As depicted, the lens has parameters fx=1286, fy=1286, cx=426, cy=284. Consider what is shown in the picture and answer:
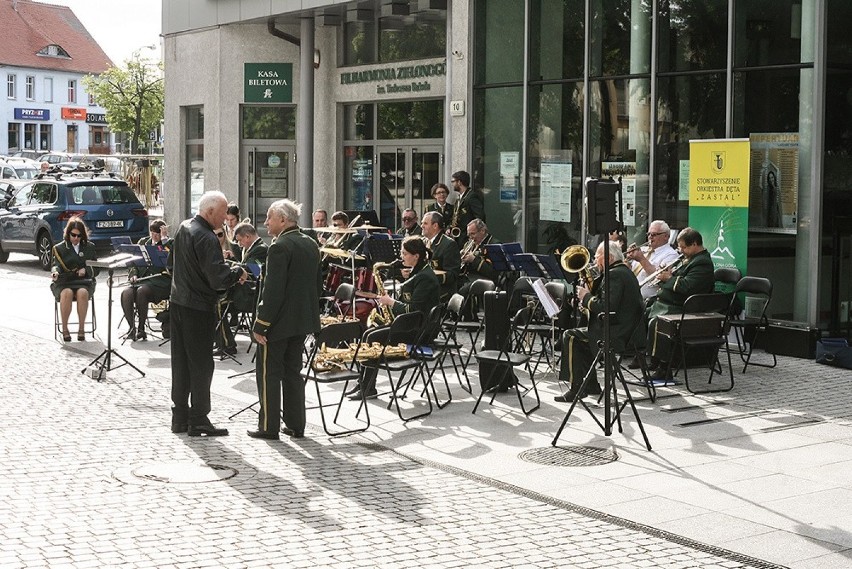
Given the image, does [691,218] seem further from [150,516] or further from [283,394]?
[150,516]

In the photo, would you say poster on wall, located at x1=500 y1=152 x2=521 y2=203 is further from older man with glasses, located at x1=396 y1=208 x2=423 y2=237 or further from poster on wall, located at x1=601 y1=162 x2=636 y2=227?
poster on wall, located at x1=601 y1=162 x2=636 y2=227

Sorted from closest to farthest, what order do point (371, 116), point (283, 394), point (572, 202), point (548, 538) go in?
point (548, 538)
point (283, 394)
point (572, 202)
point (371, 116)

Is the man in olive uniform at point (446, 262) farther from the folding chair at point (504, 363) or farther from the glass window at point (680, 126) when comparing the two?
the glass window at point (680, 126)

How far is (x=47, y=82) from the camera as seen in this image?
96.1 meters

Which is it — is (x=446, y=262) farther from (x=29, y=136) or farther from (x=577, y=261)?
(x=29, y=136)

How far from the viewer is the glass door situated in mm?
27609

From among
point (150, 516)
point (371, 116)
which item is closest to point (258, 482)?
point (150, 516)

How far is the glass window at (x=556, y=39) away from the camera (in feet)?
58.1

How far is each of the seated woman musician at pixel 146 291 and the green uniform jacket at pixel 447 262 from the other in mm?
3503

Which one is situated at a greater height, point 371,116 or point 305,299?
point 371,116

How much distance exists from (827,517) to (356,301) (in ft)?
24.2

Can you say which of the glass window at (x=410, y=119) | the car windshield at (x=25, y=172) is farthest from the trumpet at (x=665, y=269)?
the car windshield at (x=25, y=172)

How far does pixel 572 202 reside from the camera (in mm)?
17984

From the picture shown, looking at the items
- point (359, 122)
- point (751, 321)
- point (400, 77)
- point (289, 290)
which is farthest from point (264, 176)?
point (289, 290)
